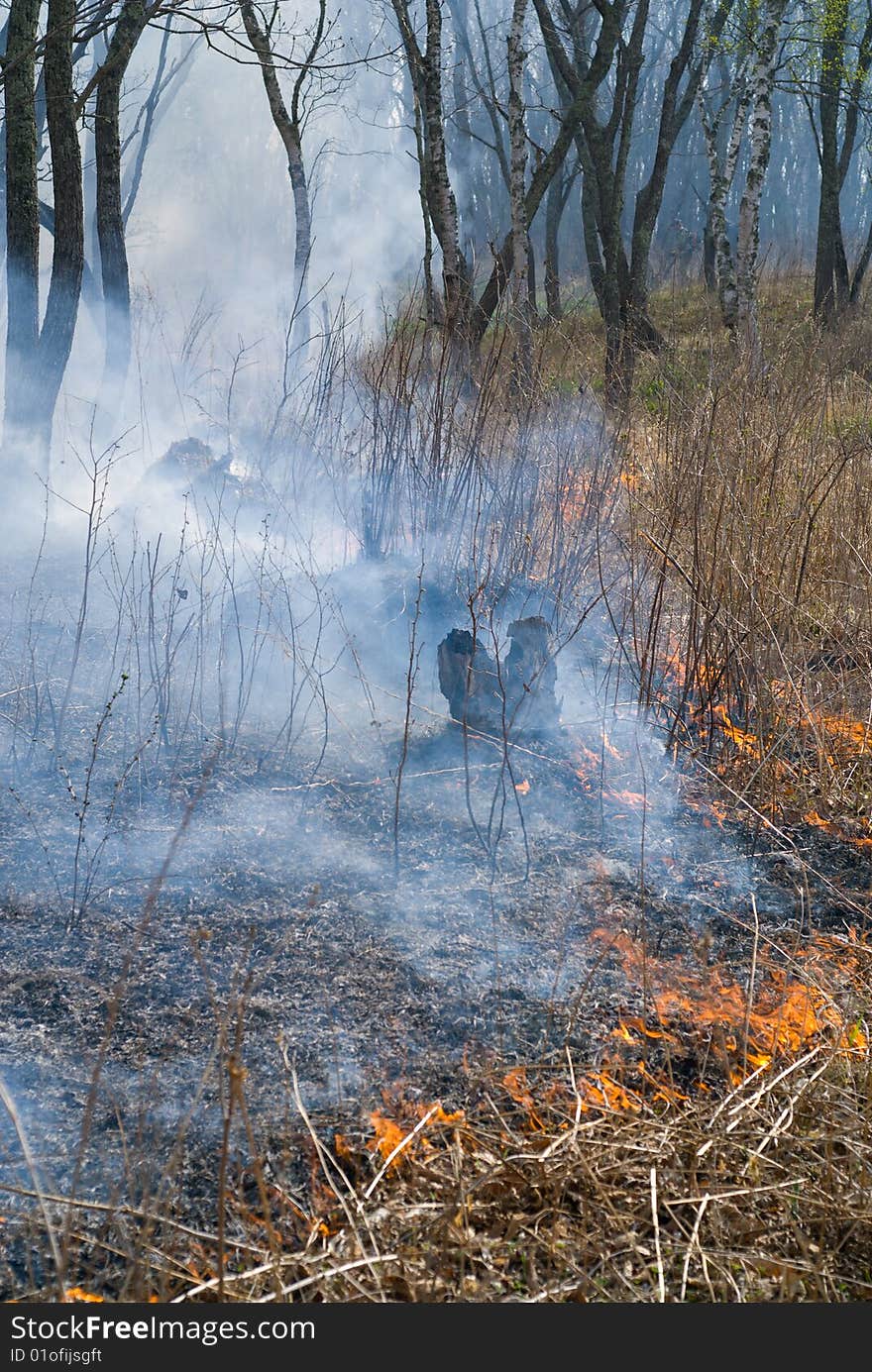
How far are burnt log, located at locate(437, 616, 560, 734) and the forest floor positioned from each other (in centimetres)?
12

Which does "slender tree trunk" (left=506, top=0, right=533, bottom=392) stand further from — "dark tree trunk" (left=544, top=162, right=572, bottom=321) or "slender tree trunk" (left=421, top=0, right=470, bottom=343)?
"dark tree trunk" (left=544, top=162, right=572, bottom=321)

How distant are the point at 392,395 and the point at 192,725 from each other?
200 cm

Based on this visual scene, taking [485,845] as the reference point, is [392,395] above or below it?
Result: above

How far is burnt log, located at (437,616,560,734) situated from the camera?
3201 mm

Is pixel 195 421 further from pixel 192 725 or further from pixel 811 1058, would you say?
pixel 811 1058

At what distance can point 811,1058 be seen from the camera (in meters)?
1.94

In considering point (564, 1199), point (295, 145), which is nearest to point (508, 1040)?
point (564, 1199)

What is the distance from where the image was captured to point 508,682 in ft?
10.9

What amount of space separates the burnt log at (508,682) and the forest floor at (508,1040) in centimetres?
12

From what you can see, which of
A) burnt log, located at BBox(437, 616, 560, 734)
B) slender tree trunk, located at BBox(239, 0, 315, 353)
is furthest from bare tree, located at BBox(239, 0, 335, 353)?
burnt log, located at BBox(437, 616, 560, 734)

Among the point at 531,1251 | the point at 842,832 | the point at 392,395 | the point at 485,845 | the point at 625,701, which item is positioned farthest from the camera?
the point at 392,395

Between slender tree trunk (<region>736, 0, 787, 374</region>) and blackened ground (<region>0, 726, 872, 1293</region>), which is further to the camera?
slender tree trunk (<region>736, 0, 787, 374</region>)

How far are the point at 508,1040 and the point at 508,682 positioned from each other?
1.50 meters

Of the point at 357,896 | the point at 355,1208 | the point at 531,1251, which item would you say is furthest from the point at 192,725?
the point at 531,1251
